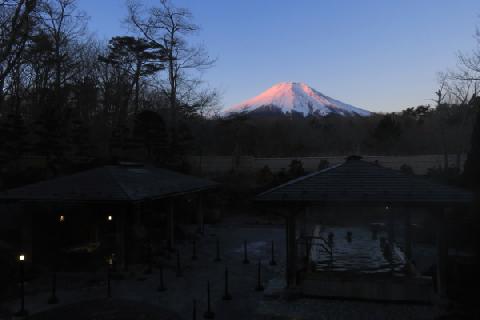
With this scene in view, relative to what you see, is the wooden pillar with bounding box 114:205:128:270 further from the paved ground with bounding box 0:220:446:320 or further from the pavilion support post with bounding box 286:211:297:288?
the pavilion support post with bounding box 286:211:297:288

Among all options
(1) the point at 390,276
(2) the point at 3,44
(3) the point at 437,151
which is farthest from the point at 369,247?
(3) the point at 437,151

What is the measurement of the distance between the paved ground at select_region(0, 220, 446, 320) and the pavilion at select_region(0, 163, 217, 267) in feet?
5.03

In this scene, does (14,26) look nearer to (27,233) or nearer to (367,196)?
(27,233)

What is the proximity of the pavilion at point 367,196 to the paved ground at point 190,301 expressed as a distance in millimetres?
792

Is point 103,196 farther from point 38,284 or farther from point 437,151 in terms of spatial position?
point 437,151

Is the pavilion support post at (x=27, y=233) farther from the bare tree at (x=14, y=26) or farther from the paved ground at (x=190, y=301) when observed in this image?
the bare tree at (x=14, y=26)

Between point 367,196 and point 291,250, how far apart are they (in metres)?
2.55

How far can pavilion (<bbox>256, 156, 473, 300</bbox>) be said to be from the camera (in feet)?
28.8

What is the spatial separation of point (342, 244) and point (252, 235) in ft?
20.2

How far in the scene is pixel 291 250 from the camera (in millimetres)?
9750

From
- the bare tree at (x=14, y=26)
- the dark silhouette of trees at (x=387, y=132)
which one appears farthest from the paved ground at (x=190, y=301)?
the dark silhouette of trees at (x=387, y=132)

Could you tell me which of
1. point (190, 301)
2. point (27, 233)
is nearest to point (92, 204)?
point (27, 233)

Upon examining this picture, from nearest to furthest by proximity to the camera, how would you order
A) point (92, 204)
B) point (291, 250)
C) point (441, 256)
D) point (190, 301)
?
point (441, 256) → point (190, 301) → point (291, 250) → point (92, 204)

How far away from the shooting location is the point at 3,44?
19.8 metres
